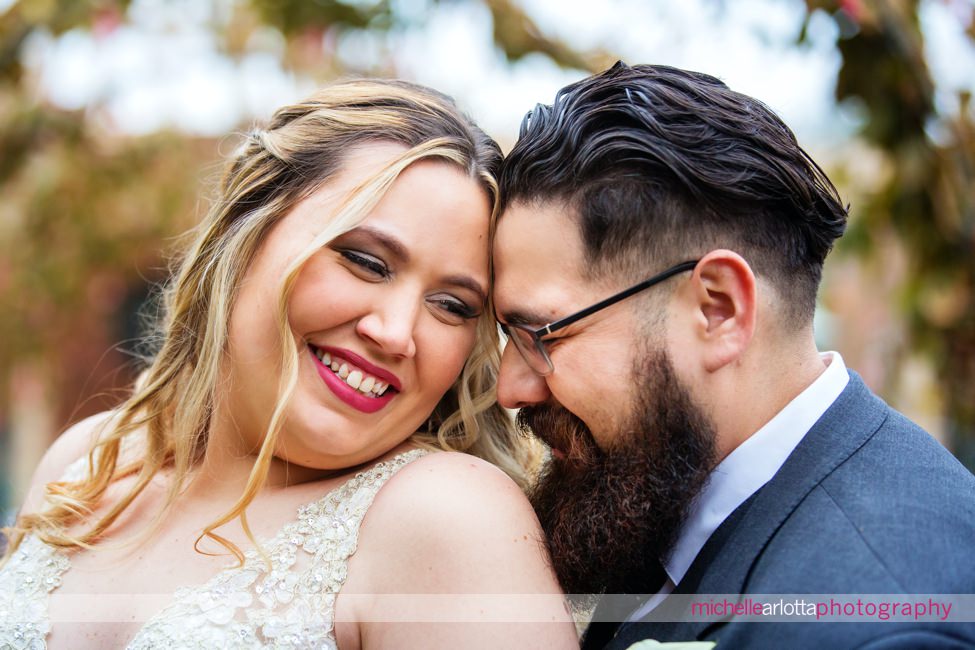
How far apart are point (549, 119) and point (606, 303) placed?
21.1 inches

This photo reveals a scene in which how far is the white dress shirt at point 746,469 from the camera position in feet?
6.59

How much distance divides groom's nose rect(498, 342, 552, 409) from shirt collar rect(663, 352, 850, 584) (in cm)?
50

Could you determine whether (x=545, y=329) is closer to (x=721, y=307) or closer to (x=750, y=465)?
(x=721, y=307)

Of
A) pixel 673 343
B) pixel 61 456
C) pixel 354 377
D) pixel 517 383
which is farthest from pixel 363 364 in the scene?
pixel 61 456

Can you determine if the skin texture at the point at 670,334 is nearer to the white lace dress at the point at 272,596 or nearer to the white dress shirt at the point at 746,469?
the white dress shirt at the point at 746,469

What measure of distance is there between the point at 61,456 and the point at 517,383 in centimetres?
176

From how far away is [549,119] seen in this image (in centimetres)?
232

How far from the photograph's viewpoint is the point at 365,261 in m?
2.23

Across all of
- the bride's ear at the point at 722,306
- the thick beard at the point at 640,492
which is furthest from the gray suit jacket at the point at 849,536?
the bride's ear at the point at 722,306

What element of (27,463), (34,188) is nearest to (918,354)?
(34,188)

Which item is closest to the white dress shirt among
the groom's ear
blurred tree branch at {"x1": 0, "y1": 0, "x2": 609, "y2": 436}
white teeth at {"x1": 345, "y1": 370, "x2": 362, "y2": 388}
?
the groom's ear

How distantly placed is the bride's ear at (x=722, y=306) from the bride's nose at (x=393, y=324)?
704 millimetres

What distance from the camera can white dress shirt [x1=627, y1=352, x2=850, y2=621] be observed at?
2.01m

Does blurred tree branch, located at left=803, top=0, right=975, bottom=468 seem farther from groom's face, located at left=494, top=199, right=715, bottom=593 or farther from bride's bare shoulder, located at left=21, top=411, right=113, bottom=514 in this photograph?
bride's bare shoulder, located at left=21, top=411, right=113, bottom=514
